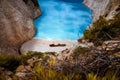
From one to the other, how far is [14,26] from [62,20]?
3.93 m

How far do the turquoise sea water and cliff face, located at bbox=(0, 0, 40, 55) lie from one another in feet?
2.85

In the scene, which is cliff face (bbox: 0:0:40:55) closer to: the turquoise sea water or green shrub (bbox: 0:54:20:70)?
the turquoise sea water

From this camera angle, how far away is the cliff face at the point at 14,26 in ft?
42.7

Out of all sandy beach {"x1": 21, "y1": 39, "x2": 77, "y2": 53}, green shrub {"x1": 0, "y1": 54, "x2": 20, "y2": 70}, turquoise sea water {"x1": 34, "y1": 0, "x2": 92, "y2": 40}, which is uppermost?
green shrub {"x1": 0, "y1": 54, "x2": 20, "y2": 70}

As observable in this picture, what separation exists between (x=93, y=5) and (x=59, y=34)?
6.49 meters

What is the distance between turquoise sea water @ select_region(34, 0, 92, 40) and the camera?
48.5 feet

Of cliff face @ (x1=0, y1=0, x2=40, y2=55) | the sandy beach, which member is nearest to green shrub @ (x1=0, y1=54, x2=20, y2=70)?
cliff face @ (x1=0, y1=0, x2=40, y2=55)

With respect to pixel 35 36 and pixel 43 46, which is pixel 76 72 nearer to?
pixel 43 46

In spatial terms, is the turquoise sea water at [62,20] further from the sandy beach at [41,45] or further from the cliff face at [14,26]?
the cliff face at [14,26]

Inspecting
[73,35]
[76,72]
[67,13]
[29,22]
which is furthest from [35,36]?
[76,72]

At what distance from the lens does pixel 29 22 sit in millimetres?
15125

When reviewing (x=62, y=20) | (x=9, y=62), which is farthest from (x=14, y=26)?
(x=9, y=62)

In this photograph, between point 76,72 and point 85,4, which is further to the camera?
point 85,4

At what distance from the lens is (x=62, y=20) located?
16547 mm
